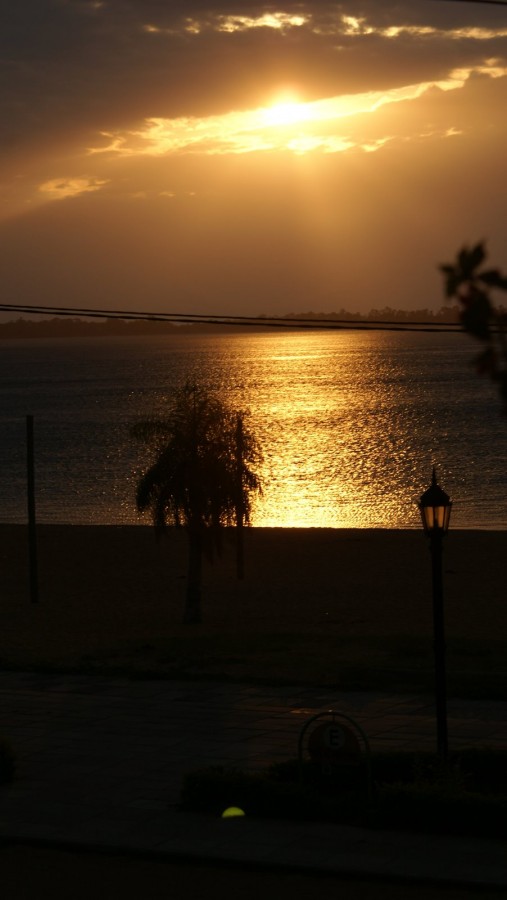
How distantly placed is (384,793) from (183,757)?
2.94 metres

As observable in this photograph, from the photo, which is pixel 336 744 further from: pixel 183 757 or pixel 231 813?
pixel 183 757

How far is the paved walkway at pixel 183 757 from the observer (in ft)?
32.3

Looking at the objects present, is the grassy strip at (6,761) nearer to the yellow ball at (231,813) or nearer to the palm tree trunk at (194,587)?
the yellow ball at (231,813)

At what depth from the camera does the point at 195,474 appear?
75.5 feet

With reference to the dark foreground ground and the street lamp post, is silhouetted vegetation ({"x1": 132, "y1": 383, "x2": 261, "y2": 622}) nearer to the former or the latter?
the street lamp post

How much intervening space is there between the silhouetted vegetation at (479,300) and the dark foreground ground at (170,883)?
409 cm

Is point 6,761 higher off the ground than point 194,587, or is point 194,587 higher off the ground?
point 194,587

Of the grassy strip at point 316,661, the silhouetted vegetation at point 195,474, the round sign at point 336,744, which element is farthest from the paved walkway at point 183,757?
the silhouetted vegetation at point 195,474

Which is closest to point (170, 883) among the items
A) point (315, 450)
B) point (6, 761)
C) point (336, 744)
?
point (336, 744)

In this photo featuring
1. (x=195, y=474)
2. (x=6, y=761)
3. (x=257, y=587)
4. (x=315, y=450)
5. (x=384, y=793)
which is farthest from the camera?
(x=315, y=450)

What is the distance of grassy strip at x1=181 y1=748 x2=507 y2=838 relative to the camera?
10.3 m

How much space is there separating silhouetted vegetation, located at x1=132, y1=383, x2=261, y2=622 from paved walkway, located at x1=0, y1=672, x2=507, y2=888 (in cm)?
590

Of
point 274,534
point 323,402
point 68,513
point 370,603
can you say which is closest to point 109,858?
point 370,603

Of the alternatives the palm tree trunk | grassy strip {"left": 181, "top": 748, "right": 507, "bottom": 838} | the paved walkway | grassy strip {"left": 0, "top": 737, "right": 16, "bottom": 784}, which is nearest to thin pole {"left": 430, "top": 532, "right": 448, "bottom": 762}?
grassy strip {"left": 181, "top": 748, "right": 507, "bottom": 838}
